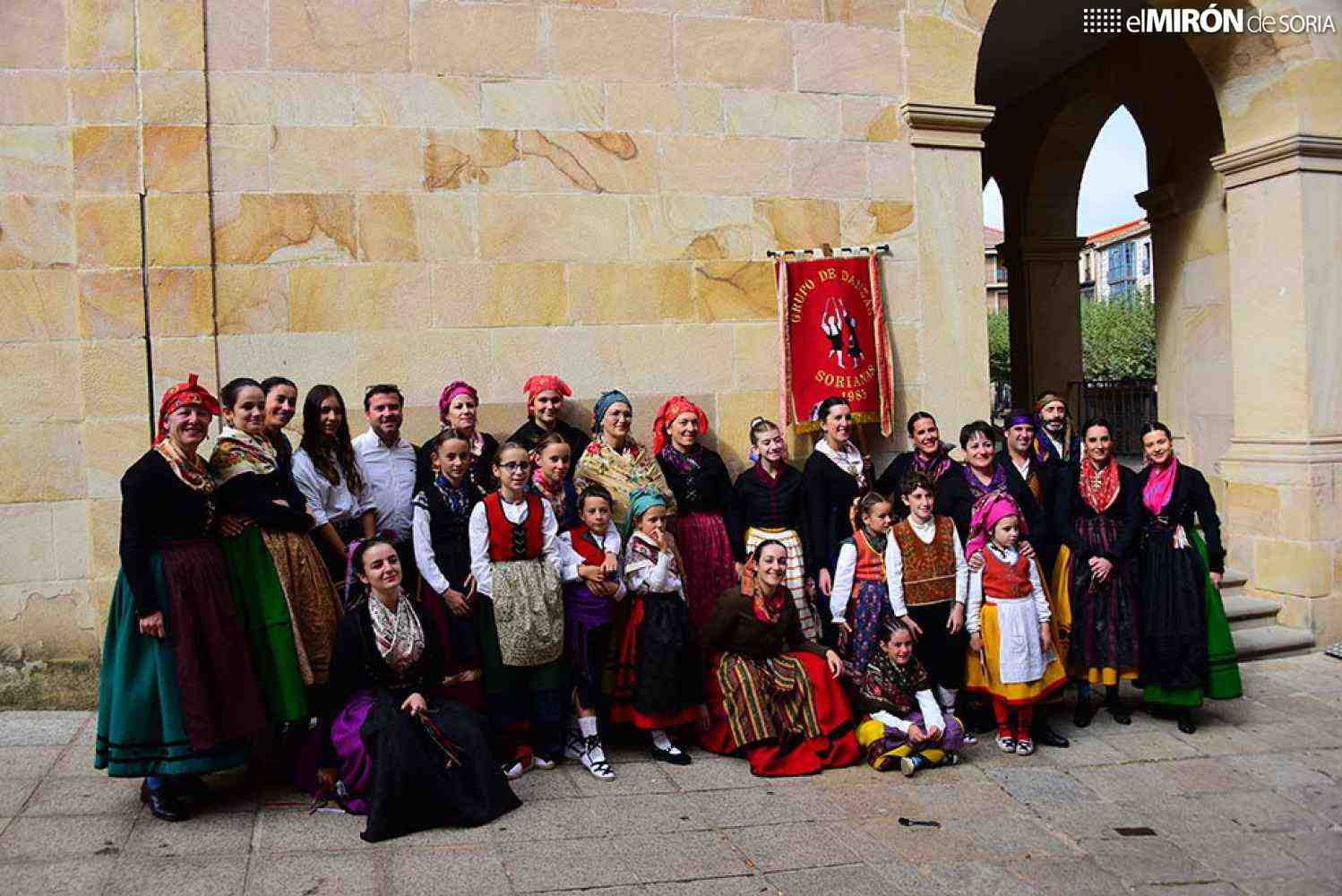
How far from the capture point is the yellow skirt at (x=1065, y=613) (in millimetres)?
5391

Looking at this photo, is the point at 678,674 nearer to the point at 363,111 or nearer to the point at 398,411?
the point at 398,411

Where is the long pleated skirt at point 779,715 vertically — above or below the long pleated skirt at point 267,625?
below

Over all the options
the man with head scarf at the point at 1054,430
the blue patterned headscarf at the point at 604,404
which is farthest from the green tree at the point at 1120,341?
the blue patterned headscarf at the point at 604,404

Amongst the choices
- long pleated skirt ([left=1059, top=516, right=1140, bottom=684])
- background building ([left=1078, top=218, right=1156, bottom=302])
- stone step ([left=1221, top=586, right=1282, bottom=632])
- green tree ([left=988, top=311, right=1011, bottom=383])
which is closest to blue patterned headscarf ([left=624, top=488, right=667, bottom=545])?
long pleated skirt ([left=1059, top=516, right=1140, bottom=684])

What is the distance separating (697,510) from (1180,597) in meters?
2.37

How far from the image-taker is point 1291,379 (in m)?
7.01

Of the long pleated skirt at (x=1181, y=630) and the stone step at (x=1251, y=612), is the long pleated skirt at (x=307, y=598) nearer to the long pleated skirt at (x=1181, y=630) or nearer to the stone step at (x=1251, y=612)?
the long pleated skirt at (x=1181, y=630)

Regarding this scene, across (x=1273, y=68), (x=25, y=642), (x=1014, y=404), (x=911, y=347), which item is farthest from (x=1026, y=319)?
(x=25, y=642)

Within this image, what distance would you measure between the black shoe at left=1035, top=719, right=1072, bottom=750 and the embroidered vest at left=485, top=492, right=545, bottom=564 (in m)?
2.52

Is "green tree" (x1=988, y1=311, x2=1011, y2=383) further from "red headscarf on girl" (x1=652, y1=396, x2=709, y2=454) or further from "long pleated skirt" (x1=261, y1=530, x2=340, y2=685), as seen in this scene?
"long pleated skirt" (x1=261, y1=530, x2=340, y2=685)

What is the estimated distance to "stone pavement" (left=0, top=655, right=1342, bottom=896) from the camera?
11.8ft

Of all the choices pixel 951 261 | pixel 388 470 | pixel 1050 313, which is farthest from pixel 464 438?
pixel 1050 313

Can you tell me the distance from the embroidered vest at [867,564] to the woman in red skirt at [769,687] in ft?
1.17

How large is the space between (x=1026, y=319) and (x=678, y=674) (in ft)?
28.0
